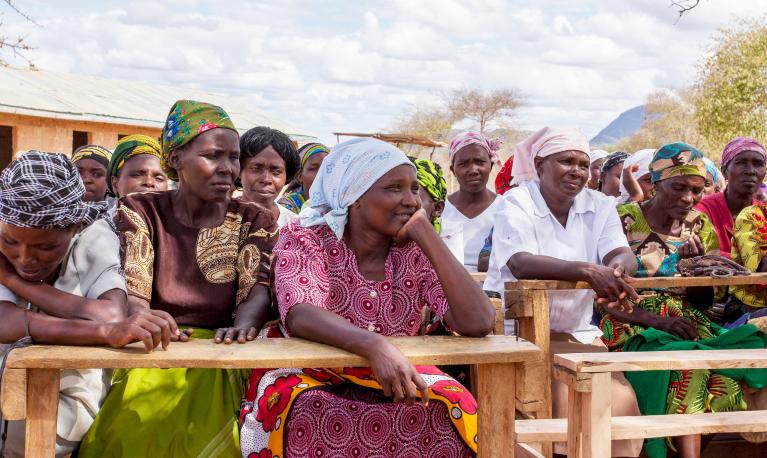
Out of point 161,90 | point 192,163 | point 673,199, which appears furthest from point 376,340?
point 161,90

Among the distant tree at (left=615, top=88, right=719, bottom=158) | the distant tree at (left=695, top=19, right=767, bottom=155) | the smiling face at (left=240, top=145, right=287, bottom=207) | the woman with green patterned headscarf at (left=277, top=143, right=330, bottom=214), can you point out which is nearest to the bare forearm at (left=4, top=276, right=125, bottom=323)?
the smiling face at (left=240, top=145, right=287, bottom=207)

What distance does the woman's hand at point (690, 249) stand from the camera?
4719mm

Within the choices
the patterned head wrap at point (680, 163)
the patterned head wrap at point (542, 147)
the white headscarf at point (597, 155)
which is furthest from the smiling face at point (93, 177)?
the white headscarf at point (597, 155)

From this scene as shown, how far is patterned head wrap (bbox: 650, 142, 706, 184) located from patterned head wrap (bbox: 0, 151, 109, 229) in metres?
3.43

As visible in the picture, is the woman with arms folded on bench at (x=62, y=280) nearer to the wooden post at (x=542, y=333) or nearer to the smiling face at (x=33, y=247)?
the smiling face at (x=33, y=247)

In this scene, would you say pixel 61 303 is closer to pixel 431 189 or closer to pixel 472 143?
pixel 431 189

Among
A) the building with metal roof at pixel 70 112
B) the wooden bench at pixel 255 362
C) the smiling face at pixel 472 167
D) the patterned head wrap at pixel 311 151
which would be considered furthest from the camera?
the building with metal roof at pixel 70 112

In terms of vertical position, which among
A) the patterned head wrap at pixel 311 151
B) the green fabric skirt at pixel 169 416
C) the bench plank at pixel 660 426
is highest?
the patterned head wrap at pixel 311 151

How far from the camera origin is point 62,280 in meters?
2.96

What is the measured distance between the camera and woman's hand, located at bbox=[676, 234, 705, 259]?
4.72m

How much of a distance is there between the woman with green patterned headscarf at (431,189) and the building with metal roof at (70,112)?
1426 centimetres

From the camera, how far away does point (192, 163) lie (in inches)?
138

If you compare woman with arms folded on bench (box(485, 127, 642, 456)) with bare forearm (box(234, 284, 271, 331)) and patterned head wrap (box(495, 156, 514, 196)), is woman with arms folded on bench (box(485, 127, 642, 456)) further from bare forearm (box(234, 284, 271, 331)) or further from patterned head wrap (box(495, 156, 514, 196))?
patterned head wrap (box(495, 156, 514, 196))

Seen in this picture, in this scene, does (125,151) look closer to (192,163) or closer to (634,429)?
(192,163)
